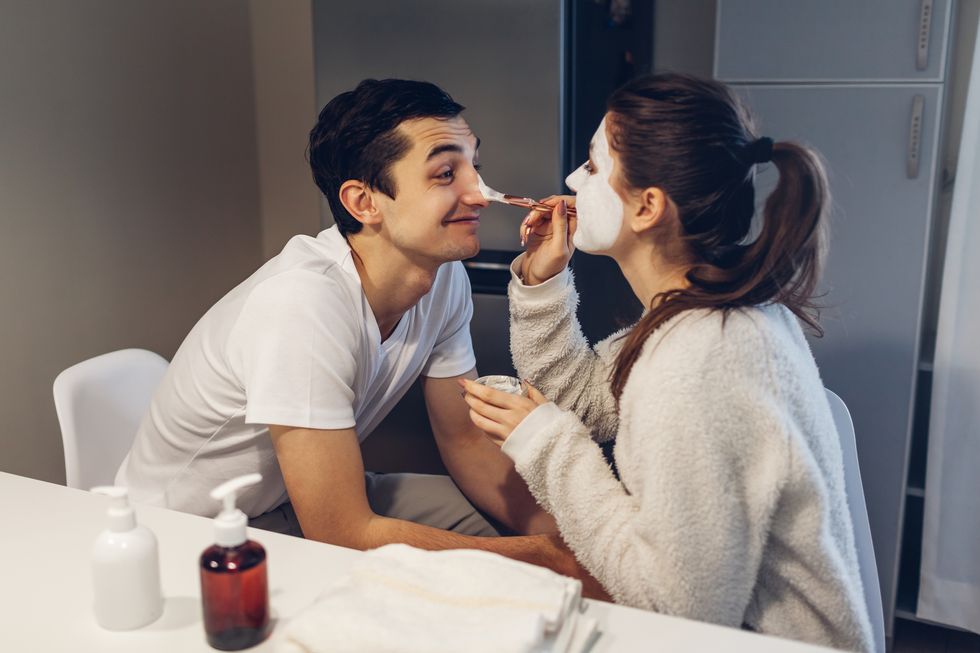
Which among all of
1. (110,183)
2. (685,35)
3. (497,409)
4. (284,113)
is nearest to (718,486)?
(497,409)

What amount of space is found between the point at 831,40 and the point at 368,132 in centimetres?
100

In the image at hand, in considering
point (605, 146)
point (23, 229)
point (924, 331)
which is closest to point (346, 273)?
point (605, 146)

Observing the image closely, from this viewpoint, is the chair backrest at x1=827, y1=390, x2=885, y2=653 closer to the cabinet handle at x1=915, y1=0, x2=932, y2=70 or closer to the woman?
the woman

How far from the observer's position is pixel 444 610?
85 cm

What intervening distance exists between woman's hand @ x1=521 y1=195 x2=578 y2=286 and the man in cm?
11

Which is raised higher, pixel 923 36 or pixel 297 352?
pixel 923 36

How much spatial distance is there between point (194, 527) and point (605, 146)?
710mm

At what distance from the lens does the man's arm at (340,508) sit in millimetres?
1348

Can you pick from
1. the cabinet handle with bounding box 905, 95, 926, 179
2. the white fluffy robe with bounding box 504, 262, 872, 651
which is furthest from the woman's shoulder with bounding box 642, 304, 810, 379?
the cabinet handle with bounding box 905, 95, 926, 179

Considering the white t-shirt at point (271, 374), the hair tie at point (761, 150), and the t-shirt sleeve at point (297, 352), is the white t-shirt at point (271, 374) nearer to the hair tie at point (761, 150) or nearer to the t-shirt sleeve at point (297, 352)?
the t-shirt sleeve at point (297, 352)

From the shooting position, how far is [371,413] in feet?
5.57

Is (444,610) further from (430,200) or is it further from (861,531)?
(430,200)

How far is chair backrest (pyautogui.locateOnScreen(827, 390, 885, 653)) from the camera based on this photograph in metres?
1.26

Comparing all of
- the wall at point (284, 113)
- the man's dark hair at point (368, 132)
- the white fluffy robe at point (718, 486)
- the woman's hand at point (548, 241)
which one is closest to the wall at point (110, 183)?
the wall at point (284, 113)
